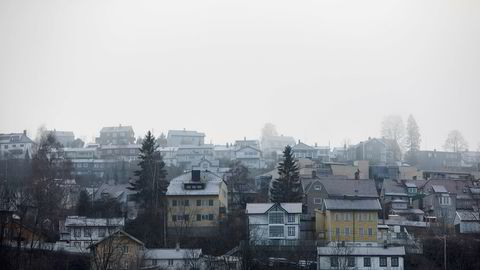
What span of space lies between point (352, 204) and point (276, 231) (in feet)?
20.8

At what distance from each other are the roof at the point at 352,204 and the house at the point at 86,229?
16202 millimetres

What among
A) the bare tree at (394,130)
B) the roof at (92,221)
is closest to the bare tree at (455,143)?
the bare tree at (394,130)

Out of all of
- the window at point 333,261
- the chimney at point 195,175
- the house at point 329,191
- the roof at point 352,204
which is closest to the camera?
the window at point 333,261

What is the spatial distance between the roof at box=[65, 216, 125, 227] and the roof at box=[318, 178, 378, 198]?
17.7 meters

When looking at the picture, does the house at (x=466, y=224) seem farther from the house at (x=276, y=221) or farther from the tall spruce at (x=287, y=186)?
the house at (x=276, y=221)

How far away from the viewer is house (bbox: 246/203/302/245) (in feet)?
171

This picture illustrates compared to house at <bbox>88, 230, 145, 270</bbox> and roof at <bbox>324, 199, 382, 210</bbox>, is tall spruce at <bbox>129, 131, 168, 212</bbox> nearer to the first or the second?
house at <bbox>88, 230, 145, 270</bbox>

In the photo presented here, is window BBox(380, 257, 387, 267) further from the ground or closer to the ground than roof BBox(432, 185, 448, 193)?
closer to the ground

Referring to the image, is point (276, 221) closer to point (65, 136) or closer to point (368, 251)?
point (368, 251)

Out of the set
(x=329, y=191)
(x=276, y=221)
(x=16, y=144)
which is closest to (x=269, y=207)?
(x=276, y=221)

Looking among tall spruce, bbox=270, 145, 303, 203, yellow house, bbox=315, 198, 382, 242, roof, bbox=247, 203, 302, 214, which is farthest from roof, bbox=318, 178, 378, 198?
roof, bbox=247, 203, 302, 214

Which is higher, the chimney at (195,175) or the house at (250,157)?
the house at (250,157)

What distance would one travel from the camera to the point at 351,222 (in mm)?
52625

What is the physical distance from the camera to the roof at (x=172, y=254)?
46438 mm
